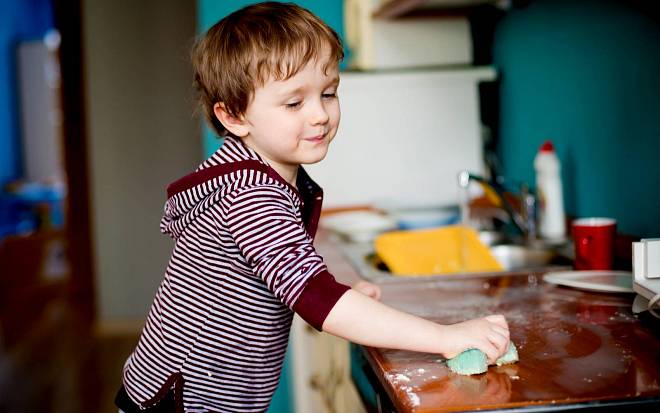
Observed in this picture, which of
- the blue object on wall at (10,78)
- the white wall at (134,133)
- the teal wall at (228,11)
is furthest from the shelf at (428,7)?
the blue object on wall at (10,78)

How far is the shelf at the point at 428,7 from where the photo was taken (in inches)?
93.7

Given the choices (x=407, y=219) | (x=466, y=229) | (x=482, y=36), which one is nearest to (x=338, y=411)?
(x=466, y=229)

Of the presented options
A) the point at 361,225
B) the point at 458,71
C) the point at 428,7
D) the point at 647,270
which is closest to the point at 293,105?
the point at 647,270

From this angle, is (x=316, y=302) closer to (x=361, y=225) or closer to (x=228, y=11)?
(x=361, y=225)

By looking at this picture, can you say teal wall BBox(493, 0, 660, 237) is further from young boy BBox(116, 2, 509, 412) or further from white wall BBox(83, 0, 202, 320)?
white wall BBox(83, 0, 202, 320)

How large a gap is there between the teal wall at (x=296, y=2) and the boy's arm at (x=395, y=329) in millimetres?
1738

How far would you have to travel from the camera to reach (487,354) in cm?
105

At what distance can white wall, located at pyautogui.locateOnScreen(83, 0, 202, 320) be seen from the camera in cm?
483

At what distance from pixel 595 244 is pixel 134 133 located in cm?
375

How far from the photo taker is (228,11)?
3031mm

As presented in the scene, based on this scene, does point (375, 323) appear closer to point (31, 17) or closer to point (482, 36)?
point (482, 36)

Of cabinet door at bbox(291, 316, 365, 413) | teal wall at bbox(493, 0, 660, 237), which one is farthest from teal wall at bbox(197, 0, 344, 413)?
teal wall at bbox(493, 0, 660, 237)

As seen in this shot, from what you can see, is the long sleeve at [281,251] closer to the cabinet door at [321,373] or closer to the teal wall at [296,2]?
the cabinet door at [321,373]

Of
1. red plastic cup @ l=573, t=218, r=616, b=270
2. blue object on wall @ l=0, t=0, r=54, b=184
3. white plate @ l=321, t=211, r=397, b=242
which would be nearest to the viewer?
red plastic cup @ l=573, t=218, r=616, b=270
